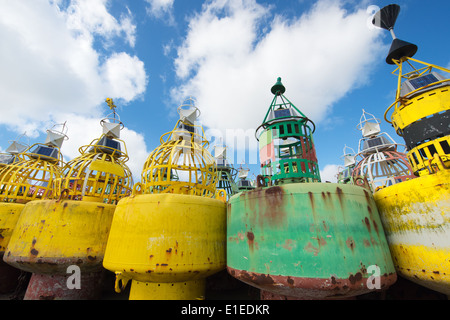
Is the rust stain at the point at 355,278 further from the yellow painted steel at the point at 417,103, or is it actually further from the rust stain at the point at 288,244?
the yellow painted steel at the point at 417,103

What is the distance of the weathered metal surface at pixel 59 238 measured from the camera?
638 cm

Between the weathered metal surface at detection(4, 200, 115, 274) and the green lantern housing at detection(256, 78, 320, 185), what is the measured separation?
6401mm

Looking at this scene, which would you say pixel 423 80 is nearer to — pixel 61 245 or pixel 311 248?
pixel 311 248

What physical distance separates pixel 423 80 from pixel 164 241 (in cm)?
837

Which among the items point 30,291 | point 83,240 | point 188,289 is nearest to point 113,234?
point 83,240

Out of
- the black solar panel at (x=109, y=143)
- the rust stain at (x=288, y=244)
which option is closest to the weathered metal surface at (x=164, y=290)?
the rust stain at (x=288, y=244)

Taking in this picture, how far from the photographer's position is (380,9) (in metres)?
7.16

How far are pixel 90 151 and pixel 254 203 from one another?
38.8ft

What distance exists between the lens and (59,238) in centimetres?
Answer: 649

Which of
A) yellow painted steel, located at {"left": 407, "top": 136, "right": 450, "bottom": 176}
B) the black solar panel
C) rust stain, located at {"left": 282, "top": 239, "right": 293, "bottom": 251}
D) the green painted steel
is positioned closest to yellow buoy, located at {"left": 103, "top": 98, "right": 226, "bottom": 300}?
the green painted steel

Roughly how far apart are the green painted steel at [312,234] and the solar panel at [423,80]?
358 cm

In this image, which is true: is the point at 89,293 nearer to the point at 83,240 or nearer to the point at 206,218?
the point at 83,240

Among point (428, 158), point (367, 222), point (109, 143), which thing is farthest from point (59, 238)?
point (428, 158)

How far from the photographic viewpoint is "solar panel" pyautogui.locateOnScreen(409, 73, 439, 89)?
17.6 ft
